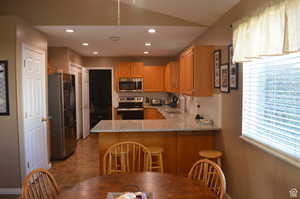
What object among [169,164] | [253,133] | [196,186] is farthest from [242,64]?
[169,164]

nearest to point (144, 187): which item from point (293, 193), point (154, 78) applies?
point (293, 193)

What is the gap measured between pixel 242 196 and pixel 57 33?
3.63 metres

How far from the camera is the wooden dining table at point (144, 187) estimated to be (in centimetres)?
156

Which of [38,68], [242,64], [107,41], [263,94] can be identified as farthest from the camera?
[107,41]

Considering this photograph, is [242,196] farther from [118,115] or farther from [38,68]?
[118,115]

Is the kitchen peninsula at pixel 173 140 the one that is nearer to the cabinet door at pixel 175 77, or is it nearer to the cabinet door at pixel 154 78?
the cabinet door at pixel 175 77

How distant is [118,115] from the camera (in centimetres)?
639

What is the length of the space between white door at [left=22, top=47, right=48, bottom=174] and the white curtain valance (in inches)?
112

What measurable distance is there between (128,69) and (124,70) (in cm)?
12

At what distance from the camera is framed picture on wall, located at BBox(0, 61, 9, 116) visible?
10.0 ft

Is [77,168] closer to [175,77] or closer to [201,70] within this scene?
[201,70]

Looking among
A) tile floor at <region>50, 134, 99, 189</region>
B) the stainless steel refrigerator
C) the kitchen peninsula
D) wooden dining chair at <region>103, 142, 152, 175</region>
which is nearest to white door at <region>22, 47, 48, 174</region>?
tile floor at <region>50, 134, 99, 189</region>

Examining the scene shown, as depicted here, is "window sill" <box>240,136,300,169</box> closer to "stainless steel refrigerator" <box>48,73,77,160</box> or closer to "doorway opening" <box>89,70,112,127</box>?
"stainless steel refrigerator" <box>48,73,77,160</box>

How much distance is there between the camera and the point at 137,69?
652cm
